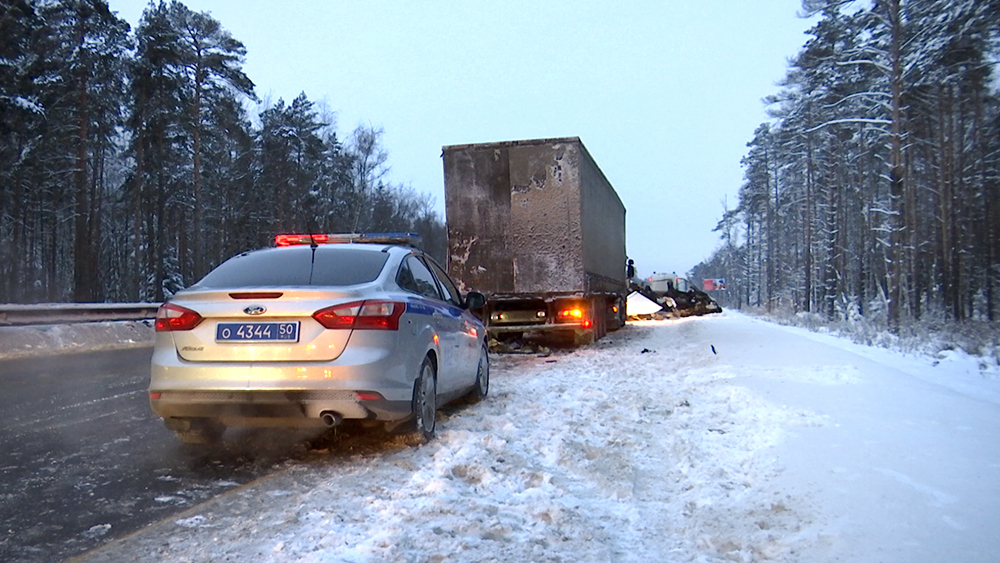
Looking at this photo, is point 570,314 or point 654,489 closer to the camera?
point 654,489

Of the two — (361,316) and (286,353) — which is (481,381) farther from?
(286,353)

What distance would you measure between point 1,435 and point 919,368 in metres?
10.3

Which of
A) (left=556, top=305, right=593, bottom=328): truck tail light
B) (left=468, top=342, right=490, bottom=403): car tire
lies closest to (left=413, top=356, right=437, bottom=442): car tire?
(left=468, top=342, right=490, bottom=403): car tire

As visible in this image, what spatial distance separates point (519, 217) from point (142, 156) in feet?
78.1

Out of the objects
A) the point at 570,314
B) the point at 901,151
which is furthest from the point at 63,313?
the point at 901,151

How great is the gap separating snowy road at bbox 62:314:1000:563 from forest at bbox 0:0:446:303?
24286 millimetres

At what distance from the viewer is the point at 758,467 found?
4469 millimetres

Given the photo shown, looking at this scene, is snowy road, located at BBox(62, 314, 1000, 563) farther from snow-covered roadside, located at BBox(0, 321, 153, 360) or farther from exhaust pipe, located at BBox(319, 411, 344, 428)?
snow-covered roadside, located at BBox(0, 321, 153, 360)

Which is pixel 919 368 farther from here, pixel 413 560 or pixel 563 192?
pixel 413 560

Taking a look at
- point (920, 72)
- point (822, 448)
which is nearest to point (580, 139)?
point (822, 448)

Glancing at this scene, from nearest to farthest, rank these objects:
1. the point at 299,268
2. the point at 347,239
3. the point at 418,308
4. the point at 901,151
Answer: the point at 299,268 → the point at 418,308 → the point at 347,239 → the point at 901,151

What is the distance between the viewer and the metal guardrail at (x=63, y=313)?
1291 cm

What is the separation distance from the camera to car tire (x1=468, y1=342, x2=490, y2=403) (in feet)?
24.1

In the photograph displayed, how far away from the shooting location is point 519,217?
1291 centimetres
